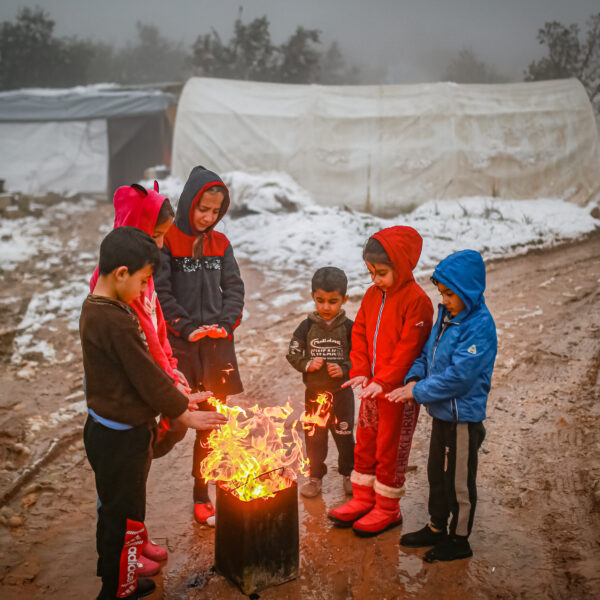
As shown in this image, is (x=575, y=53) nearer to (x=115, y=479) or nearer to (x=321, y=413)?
(x=321, y=413)

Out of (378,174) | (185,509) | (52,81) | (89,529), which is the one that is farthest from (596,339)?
(52,81)

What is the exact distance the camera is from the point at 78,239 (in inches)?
522

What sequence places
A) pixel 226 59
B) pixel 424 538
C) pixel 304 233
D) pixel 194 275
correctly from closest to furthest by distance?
pixel 424 538, pixel 194 275, pixel 304 233, pixel 226 59

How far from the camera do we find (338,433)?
3.76 m

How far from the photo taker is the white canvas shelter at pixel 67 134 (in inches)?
715

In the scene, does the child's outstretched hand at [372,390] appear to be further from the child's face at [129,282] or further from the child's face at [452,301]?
the child's face at [129,282]

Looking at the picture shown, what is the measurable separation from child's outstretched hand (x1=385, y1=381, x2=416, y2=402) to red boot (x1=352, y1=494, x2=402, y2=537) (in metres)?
0.69

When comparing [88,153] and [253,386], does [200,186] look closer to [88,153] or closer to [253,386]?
[253,386]

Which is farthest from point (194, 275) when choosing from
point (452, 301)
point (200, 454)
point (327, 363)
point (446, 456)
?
point (446, 456)

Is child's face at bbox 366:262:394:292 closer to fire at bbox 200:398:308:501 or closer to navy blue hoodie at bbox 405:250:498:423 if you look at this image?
navy blue hoodie at bbox 405:250:498:423

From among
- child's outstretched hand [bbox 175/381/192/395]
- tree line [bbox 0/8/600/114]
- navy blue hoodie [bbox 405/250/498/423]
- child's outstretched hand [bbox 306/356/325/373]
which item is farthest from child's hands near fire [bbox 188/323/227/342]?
tree line [bbox 0/8/600/114]

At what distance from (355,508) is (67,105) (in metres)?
18.2

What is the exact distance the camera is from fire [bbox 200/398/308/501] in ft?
9.62

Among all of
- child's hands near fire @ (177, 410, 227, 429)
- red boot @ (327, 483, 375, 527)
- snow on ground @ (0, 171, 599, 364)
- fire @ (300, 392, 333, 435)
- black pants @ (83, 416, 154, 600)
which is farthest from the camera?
snow on ground @ (0, 171, 599, 364)
